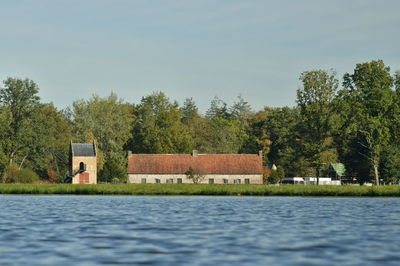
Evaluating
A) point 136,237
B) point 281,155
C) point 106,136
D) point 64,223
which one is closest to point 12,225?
point 64,223

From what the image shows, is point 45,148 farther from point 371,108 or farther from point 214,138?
point 371,108

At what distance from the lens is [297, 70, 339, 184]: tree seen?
9562 cm

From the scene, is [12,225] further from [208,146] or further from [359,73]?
[208,146]

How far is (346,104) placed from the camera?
9362 centimetres

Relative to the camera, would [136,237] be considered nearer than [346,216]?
Yes

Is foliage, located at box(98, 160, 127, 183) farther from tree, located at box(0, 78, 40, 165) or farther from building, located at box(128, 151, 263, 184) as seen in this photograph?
tree, located at box(0, 78, 40, 165)

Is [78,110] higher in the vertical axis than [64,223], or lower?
higher

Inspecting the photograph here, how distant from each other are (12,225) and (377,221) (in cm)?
1654

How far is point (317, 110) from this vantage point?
316 feet

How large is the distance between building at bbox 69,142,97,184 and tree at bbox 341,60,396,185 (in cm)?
3559

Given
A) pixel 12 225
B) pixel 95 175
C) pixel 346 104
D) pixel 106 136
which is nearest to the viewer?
pixel 12 225

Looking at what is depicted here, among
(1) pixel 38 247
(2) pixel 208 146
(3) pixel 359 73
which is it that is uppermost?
(3) pixel 359 73

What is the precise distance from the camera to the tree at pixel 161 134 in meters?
115

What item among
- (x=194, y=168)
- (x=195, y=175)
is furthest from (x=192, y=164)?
(x=195, y=175)
